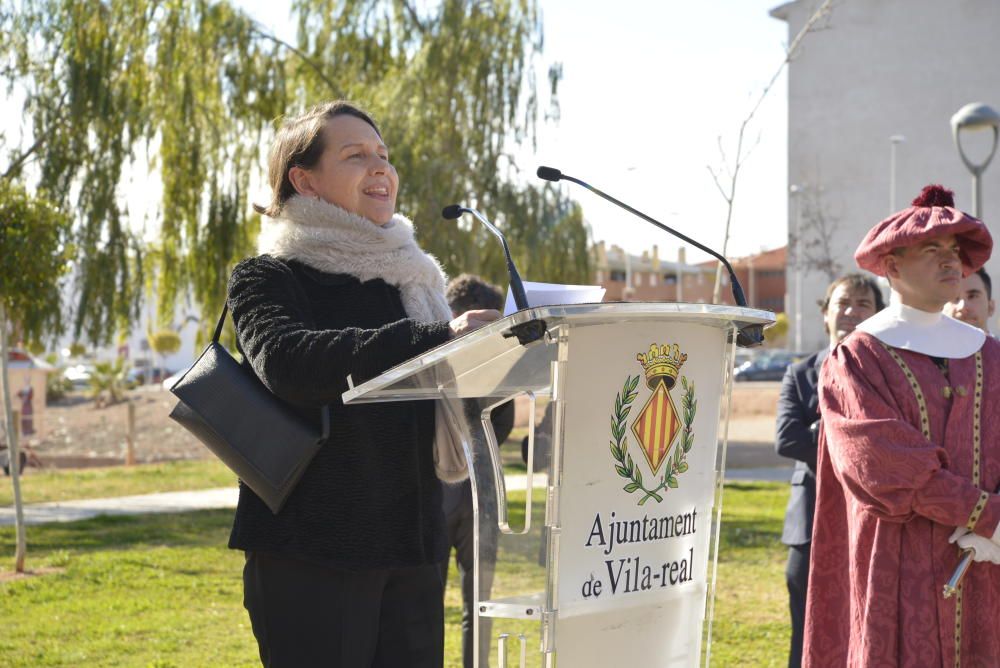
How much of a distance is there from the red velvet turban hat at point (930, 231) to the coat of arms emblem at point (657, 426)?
4.28ft

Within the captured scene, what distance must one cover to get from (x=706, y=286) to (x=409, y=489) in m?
53.8

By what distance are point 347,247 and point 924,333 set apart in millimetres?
1702

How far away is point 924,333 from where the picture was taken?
11.1ft

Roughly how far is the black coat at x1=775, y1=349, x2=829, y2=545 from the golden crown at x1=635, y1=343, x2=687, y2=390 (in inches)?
106

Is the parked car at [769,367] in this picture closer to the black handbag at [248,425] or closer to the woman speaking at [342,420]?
the woman speaking at [342,420]

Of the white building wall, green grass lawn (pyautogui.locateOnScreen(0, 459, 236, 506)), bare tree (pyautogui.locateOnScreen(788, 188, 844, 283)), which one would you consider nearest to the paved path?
green grass lawn (pyautogui.locateOnScreen(0, 459, 236, 506))

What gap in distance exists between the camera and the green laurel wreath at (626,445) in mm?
2234

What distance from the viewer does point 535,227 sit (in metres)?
15.9

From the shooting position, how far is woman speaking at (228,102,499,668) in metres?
2.45

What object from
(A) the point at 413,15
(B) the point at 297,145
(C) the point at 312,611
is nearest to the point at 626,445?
(C) the point at 312,611

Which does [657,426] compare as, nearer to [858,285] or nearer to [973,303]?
[858,285]

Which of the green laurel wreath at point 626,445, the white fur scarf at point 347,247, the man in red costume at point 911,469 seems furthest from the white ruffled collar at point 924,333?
the white fur scarf at point 347,247

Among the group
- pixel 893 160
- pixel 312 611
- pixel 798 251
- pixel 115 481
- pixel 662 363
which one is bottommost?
pixel 115 481

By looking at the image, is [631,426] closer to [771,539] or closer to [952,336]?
Result: [952,336]
